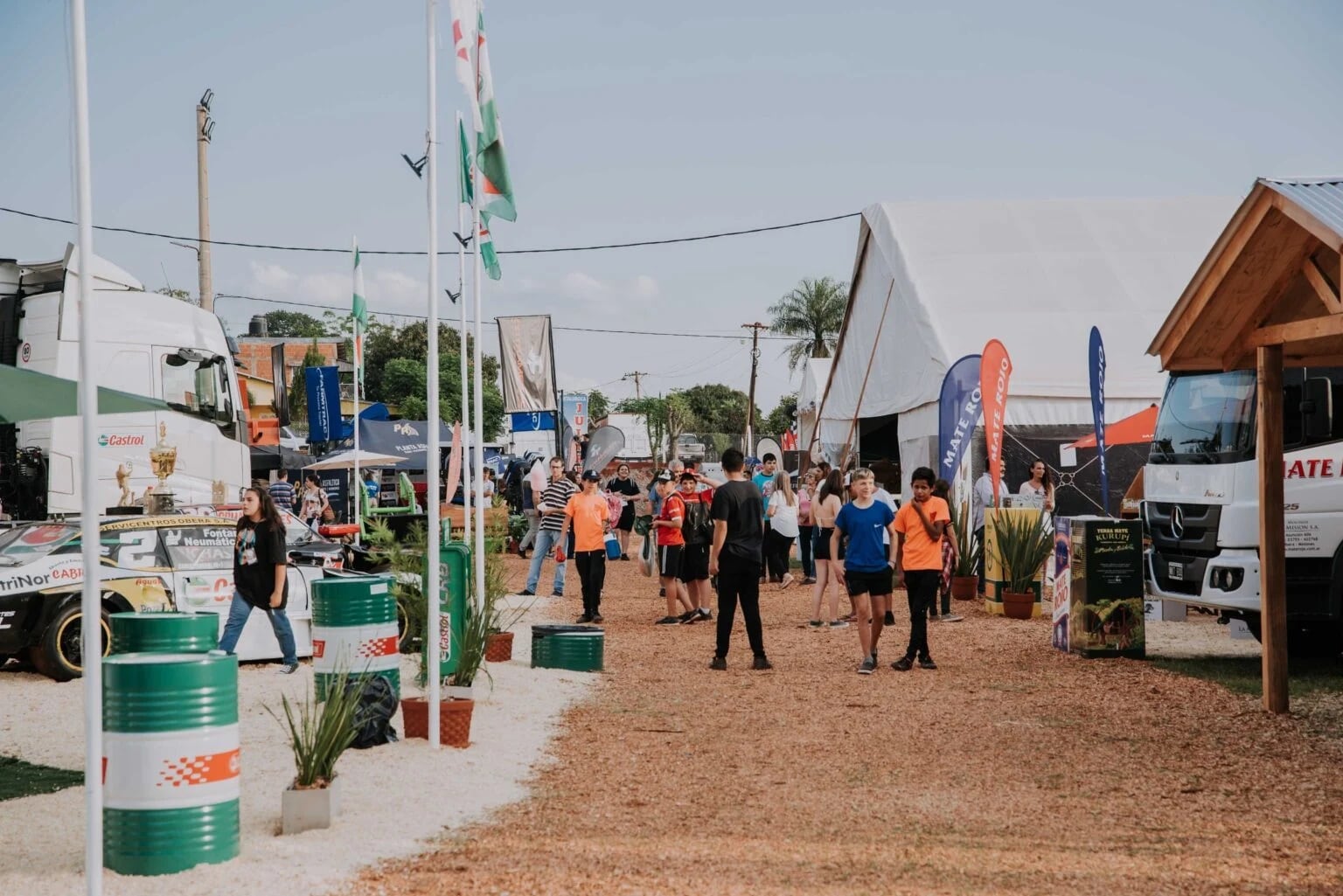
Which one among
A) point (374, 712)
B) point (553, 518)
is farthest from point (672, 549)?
point (374, 712)

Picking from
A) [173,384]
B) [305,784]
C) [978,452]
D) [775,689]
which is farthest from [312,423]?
[305,784]

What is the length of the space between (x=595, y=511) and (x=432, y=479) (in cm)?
825

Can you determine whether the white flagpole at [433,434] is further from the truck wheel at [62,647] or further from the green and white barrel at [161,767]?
the truck wheel at [62,647]

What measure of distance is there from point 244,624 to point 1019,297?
19.1 m

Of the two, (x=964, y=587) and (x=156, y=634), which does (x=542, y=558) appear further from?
(x=156, y=634)

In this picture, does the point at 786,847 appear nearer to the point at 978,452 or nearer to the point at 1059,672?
the point at 1059,672

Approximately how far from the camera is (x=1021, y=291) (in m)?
27.5

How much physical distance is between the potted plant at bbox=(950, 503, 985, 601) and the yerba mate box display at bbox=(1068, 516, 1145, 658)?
18.4ft

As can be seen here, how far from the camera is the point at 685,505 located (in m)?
16.8

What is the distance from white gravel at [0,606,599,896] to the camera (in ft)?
18.5

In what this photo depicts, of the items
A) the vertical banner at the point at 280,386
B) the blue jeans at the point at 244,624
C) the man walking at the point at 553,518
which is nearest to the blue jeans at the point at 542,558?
the man walking at the point at 553,518

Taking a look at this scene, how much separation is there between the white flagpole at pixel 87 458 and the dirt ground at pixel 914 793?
3.71 ft

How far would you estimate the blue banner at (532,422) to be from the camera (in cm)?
2680

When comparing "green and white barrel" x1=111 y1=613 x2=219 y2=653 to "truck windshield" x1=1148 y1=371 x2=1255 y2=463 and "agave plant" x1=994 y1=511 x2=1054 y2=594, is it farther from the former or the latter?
"agave plant" x1=994 y1=511 x2=1054 y2=594
